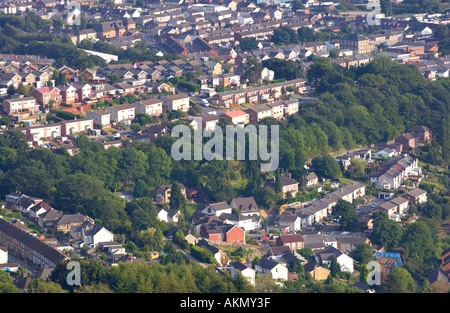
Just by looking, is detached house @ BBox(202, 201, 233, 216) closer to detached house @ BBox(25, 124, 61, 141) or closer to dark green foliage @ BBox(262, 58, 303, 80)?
detached house @ BBox(25, 124, 61, 141)

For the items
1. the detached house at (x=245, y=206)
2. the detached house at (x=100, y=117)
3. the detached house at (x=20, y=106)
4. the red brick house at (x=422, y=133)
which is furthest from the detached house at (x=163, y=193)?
the red brick house at (x=422, y=133)

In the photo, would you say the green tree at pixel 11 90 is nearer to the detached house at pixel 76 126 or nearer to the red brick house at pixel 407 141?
the detached house at pixel 76 126

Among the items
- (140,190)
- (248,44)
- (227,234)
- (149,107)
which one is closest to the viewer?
(227,234)

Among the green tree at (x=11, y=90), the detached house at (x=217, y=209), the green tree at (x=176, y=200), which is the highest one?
the green tree at (x=11, y=90)

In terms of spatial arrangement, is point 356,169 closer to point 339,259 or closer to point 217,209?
point 217,209

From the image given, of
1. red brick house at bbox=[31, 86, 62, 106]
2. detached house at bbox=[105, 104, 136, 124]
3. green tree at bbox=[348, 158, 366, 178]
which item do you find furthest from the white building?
red brick house at bbox=[31, 86, 62, 106]

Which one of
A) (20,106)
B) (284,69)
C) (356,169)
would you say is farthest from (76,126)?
(284,69)

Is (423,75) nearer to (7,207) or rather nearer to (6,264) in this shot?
(7,207)

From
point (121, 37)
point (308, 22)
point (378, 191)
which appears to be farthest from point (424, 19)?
point (378, 191)

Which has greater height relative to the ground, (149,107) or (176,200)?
(149,107)

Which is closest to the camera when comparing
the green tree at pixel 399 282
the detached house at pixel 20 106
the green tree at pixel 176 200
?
the green tree at pixel 399 282

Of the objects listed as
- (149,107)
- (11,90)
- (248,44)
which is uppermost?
(11,90)

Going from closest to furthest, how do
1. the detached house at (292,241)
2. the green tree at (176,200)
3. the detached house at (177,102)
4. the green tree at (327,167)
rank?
the detached house at (292,241)
the green tree at (176,200)
the green tree at (327,167)
the detached house at (177,102)
